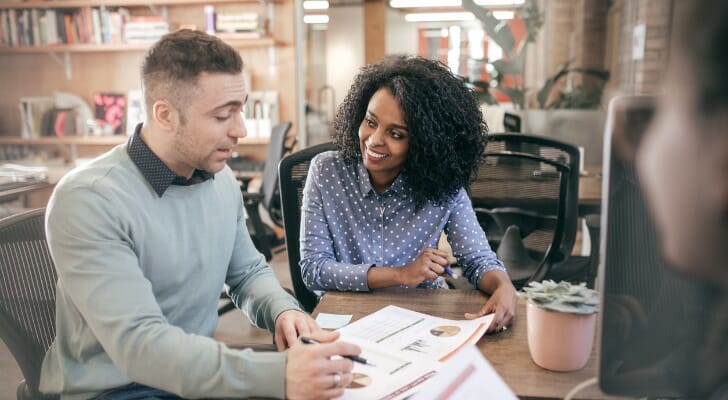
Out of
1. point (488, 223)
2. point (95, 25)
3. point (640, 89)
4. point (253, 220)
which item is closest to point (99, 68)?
point (95, 25)

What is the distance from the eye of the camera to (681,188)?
11.5 inches

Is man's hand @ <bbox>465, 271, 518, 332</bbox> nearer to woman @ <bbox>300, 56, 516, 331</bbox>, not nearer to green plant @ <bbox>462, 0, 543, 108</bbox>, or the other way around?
woman @ <bbox>300, 56, 516, 331</bbox>

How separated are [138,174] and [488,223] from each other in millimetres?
1290

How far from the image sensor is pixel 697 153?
0.28 meters

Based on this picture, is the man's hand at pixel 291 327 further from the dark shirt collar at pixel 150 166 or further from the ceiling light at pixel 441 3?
the ceiling light at pixel 441 3

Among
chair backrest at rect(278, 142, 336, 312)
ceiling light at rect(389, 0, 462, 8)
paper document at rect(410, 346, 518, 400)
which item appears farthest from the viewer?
ceiling light at rect(389, 0, 462, 8)

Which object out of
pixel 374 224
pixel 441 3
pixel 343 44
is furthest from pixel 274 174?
pixel 343 44

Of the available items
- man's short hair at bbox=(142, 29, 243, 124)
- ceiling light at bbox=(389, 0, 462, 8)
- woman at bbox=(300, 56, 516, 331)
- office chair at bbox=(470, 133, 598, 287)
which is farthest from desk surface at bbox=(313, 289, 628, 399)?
ceiling light at bbox=(389, 0, 462, 8)

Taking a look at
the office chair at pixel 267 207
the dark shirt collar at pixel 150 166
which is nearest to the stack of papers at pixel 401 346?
the dark shirt collar at pixel 150 166

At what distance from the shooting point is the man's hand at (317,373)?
756 mm

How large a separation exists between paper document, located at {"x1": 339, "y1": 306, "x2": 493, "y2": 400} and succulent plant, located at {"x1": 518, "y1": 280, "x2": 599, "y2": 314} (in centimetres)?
15

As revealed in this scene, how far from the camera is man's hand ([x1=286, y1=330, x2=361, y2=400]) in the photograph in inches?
29.8

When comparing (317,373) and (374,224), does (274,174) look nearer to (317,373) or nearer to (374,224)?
(374,224)

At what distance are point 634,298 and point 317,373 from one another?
1.34 ft
